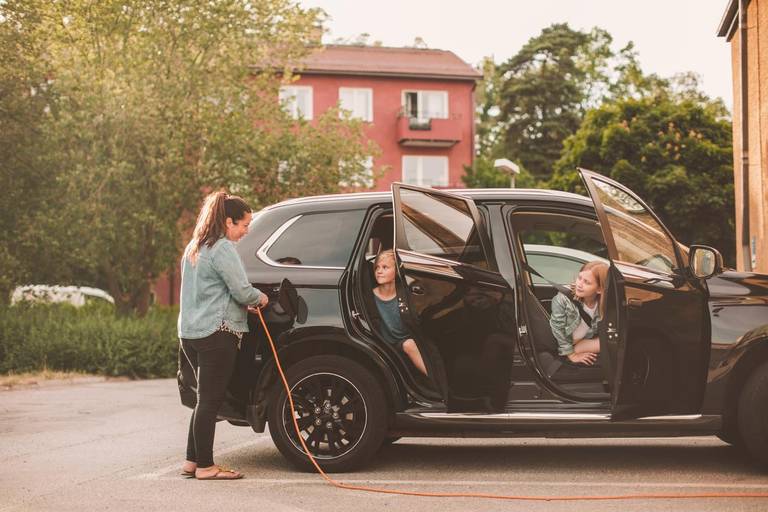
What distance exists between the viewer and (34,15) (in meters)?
25.6

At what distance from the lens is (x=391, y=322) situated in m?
7.20

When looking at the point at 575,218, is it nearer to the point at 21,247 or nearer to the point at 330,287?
the point at 330,287

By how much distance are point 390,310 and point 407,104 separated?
42115mm

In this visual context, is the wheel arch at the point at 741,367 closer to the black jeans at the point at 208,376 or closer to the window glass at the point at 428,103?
the black jeans at the point at 208,376

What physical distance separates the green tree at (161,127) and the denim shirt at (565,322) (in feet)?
57.4

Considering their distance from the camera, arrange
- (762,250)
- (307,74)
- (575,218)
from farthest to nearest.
→ (307,74) < (762,250) < (575,218)

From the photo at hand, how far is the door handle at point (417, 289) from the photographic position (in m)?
6.77

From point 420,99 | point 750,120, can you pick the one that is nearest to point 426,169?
point 420,99

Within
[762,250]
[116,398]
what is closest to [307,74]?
[762,250]

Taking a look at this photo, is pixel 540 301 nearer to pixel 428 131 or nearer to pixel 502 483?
pixel 502 483

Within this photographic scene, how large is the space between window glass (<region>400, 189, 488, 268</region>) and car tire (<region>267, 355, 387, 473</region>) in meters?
0.97

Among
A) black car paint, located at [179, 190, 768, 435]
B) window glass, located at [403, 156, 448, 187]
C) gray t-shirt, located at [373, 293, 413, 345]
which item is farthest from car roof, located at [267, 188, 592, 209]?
window glass, located at [403, 156, 448, 187]

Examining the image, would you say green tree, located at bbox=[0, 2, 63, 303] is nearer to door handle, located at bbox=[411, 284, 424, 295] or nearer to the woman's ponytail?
the woman's ponytail

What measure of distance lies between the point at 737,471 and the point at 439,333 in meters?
2.24
